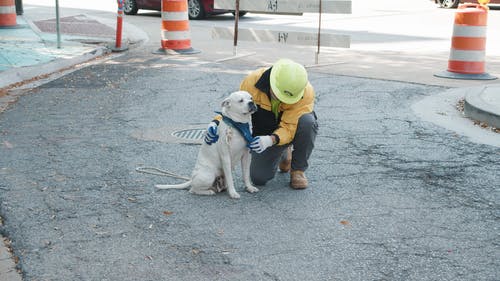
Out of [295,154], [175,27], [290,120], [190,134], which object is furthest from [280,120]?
[175,27]

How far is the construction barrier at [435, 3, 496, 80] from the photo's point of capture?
9766 millimetres

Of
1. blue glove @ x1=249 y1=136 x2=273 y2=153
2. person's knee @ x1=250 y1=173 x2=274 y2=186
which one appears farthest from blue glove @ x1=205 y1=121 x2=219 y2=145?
person's knee @ x1=250 y1=173 x2=274 y2=186

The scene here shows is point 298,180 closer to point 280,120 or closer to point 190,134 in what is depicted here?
point 280,120

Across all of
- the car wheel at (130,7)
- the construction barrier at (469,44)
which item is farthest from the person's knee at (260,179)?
the car wheel at (130,7)

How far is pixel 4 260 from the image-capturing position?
3.88 m

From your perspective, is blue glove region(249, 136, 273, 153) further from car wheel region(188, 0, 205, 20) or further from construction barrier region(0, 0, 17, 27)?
car wheel region(188, 0, 205, 20)

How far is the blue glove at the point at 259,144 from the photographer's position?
15.5 feet

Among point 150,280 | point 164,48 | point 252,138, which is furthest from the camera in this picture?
point 164,48

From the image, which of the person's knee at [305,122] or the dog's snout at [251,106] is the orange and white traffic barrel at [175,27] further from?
the dog's snout at [251,106]

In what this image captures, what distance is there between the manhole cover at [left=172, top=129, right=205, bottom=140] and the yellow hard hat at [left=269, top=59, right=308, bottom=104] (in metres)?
1.99

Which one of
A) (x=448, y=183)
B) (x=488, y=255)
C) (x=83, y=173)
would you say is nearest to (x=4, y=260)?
(x=83, y=173)

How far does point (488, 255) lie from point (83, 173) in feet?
10.3

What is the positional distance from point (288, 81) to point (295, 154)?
707 mm

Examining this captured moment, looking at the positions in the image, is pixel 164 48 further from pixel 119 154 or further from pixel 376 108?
pixel 119 154
